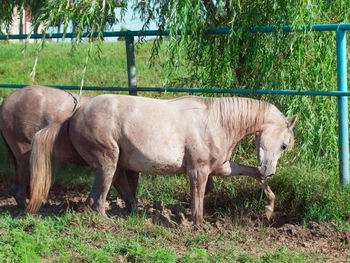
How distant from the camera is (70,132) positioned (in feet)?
14.7

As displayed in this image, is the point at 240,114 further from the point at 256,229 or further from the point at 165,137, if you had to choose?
the point at 256,229

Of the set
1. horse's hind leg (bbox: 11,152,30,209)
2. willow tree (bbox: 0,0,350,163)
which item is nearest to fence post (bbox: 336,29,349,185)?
willow tree (bbox: 0,0,350,163)

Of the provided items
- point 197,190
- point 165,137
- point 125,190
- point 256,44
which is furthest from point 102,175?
point 256,44

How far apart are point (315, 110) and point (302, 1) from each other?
117 cm

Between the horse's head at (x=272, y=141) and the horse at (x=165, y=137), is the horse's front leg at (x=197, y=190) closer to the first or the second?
the horse at (x=165, y=137)

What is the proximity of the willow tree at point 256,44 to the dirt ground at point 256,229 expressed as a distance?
84cm

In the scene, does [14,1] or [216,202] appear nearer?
[216,202]

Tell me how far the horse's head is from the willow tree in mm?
383

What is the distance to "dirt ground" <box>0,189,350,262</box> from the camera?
375 centimetres

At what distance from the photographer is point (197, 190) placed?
14.3ft

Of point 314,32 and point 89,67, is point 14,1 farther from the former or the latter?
point 89,67

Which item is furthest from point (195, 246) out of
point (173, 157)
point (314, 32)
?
point (314, 32)

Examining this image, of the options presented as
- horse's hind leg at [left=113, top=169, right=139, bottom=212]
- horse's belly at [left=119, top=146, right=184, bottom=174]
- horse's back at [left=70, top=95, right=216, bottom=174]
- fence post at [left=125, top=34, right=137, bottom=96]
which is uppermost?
fence post at [left=125, top=34, right=137, bottom=96]

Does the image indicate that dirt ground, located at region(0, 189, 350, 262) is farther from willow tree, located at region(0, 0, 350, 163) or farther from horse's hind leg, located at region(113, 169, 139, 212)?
willow tree, located at region(0, 0, 350, 163)
